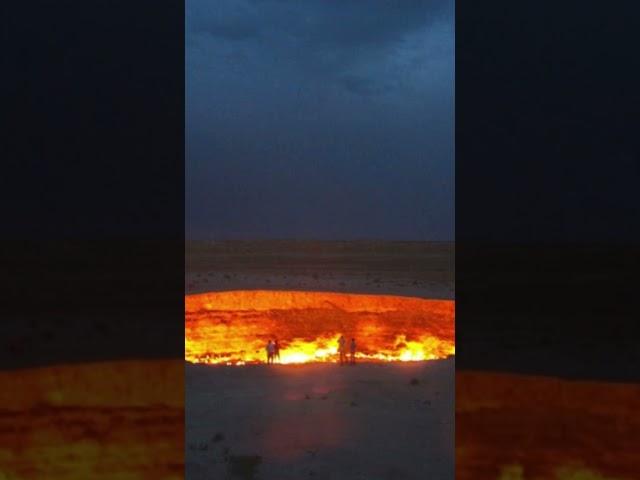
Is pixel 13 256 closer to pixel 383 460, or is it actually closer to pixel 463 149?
pixel 463 149

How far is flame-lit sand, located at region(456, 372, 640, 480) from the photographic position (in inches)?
135

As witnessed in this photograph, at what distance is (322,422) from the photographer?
9.02 meters

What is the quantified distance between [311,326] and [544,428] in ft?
49.8

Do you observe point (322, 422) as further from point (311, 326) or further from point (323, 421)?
point (311, 326)

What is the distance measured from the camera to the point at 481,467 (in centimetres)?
352

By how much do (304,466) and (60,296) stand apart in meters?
4.76

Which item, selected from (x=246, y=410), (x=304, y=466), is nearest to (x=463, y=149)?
(x=304, y=466)

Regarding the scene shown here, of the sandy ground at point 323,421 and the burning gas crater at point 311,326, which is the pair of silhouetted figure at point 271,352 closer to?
the burning gas crater at point 311,326

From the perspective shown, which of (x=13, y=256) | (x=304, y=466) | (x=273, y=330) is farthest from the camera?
(x=273, y=330)

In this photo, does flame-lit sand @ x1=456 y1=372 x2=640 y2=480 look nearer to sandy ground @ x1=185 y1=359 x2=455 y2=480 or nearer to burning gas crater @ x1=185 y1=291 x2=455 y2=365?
sandy ground @ x1=185 y1=359 x2=455 y2=480

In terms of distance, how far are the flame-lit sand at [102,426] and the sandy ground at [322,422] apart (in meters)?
3.78

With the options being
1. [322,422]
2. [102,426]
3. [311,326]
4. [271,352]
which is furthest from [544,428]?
[311,326]

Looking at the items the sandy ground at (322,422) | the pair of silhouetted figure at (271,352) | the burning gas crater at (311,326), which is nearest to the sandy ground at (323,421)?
the sandy ground at (322,422)

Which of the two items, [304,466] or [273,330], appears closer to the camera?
[304,466]
